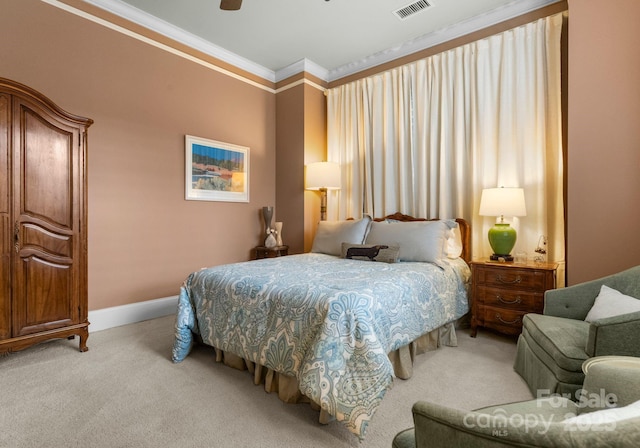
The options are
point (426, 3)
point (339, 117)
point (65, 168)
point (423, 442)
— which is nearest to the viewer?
point (423, 442)

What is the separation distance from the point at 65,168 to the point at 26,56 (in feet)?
3.56

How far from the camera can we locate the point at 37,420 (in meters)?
1.79

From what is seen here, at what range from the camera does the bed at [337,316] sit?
167 cm

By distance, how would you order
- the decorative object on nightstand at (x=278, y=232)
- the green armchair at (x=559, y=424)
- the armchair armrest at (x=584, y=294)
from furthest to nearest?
the decorative object on nightstand at (x=278, y=232), the armchair armrest at (x=584, y=294), the green armchair at (x=559, y=424)

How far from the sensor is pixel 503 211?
2973 millimetres

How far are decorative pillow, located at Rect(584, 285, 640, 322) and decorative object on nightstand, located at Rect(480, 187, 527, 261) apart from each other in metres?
1.06

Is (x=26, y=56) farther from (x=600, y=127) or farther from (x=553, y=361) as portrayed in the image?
(x=600, y=127)

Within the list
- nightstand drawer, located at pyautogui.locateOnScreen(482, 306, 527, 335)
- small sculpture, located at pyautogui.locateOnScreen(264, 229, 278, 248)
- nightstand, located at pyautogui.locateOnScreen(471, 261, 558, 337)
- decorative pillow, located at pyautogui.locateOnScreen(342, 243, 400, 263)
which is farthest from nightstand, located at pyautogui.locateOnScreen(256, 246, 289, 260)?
nightstand drawer, located at pyautogui.locateOnScreen(482, 306, 527, 335)

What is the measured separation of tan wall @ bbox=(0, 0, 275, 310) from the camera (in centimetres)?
295

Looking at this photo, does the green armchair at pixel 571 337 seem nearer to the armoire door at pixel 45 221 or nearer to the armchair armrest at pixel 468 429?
the armchair armrest at pixel 468 429

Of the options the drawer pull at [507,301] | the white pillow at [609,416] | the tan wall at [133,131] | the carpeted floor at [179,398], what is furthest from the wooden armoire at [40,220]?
the drawer pull at [507,301]

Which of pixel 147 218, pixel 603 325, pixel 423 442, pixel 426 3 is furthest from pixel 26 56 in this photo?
pixel 603 325

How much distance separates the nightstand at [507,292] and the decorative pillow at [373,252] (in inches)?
27.9

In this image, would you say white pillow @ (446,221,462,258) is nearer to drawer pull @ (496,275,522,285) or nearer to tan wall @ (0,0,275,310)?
drawer pull @ (496,275,522,285)
